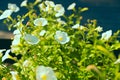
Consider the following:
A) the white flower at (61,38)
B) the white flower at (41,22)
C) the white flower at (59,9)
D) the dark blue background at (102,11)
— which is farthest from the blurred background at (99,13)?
the white flower at (61,38)

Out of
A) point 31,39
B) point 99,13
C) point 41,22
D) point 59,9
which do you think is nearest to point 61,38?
point 31,39

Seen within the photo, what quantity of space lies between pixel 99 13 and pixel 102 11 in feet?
0.21

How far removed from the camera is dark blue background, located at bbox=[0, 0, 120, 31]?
6.59 m

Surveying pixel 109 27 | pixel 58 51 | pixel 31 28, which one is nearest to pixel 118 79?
pixel 58 51

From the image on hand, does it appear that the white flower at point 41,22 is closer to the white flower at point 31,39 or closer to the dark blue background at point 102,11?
the white flower at point 31,39

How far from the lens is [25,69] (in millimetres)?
2611

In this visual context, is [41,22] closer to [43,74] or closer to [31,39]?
[31,39]

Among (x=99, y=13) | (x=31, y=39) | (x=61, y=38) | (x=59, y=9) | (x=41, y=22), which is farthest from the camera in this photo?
(x=99, y=13)

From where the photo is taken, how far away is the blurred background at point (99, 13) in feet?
21.4

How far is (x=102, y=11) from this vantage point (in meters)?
6.85

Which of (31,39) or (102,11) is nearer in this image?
(31,39)

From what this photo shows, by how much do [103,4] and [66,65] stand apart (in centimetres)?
431

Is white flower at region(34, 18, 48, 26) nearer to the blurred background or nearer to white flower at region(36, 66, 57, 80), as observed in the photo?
white flower at region(36, 66, 57, 80)

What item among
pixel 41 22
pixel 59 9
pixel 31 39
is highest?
pixel 59 9
